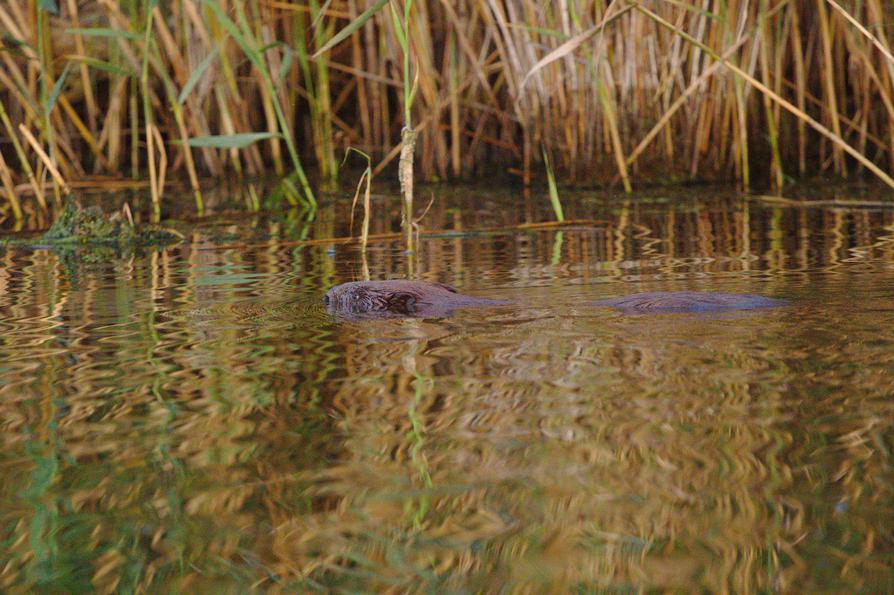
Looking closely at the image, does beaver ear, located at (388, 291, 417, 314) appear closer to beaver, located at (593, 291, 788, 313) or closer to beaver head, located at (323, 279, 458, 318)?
beaver head, located at (323, 279, 458, 318)

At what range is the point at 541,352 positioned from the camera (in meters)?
2.19

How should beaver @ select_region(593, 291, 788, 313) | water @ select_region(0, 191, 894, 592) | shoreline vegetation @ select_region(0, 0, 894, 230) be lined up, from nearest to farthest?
water @ select_region(0, 191, 894, 592), beaver @ select_region(593, 291, 788, 313), shoreline vegetation @ select_region(0, 0, 894, 230)

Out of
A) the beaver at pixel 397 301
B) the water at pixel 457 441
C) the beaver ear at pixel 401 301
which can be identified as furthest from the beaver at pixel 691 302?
the beaver ear at pixel 401 301

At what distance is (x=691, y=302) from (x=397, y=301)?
0.61 metres

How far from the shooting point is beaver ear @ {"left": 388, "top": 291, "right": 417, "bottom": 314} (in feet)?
8.75

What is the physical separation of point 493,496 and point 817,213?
3620 mm

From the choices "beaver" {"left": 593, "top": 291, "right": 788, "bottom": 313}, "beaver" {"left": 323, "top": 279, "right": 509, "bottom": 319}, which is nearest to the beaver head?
"beaver" {"left": 323, "top": 279, "right": 509, "bottom": 319}

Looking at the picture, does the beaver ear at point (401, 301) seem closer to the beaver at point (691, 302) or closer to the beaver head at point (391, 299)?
the beaver head at point (391, 299)

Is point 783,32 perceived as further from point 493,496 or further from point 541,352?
point 493,496

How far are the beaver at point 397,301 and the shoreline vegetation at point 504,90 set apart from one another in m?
1.74

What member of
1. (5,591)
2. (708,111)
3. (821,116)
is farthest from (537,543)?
(821,116)

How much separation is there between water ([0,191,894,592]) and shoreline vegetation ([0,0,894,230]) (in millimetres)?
1979

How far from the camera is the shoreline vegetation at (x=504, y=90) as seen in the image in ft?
17.2

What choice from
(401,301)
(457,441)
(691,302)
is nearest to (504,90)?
(401,301)
